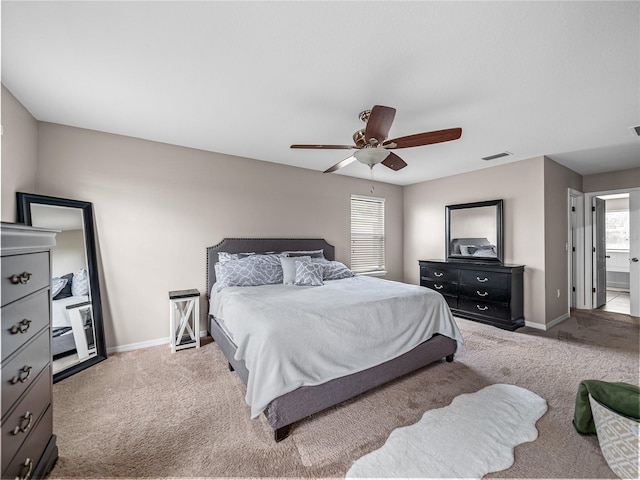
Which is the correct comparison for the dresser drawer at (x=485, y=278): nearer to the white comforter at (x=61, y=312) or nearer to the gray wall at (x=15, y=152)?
the white comforter at (x=61, y=312)

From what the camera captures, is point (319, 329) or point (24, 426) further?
point (319, 329)

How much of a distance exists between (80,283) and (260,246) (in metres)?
2.02

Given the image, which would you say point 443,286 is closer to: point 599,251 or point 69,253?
point 599,251

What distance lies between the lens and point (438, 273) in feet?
15.3

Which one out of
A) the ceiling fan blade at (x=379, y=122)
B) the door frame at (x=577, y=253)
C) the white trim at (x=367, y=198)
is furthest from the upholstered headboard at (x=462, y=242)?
the ceiling fan blade at (x=379, y=122)

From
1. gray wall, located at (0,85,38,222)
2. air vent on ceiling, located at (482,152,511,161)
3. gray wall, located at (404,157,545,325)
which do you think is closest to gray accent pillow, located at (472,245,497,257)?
gray wall, located at (404,157,545,325)

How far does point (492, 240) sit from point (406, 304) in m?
2.86

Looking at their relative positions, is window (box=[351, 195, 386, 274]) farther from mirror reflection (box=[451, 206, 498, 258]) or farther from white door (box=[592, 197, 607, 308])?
white door (box=[592, 197, 607, 308])

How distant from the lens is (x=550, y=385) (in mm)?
2334

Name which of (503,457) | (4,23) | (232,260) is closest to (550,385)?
(503,457)

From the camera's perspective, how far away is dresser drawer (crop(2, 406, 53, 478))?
1122mm

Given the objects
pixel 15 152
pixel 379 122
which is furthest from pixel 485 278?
pixel 15 152

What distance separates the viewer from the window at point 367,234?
5.13m

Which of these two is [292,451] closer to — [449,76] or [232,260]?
[232,260]
